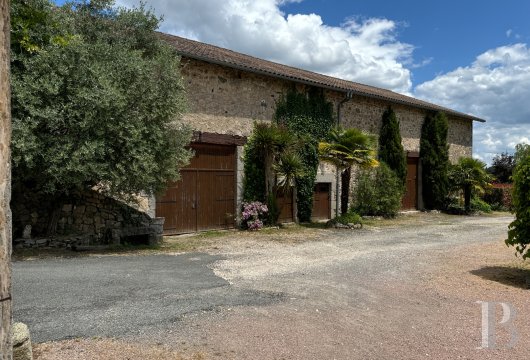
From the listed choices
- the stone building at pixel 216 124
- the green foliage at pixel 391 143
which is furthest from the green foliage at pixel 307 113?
the green foliage at pixel 391 143

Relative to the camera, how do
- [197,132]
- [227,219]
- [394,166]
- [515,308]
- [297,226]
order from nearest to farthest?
1. [515,308]
2. [197,132]
3. [227,219]
4. [297,226]
5. [394,166]

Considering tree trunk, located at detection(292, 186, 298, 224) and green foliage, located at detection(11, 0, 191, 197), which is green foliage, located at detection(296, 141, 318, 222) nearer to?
tree trunk, located at detection(292, 186, 298, 224)

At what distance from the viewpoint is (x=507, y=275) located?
7176mm

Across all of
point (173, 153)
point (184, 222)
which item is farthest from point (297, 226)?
point (173, 153)

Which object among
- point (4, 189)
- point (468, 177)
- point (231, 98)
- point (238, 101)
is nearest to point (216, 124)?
point (231, 98)

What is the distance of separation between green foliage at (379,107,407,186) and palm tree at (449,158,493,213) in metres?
3.75

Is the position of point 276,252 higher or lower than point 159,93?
lower

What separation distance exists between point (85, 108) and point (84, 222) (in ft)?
9.82

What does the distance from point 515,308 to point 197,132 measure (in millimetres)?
8467

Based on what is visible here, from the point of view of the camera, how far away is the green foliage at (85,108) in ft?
24.3

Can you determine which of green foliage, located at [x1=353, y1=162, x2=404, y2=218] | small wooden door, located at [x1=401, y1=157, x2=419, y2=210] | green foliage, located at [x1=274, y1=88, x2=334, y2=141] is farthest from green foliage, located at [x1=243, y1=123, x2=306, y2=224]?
small wooden door, located at [x1=401, y1=157, x2=419, y2=210]

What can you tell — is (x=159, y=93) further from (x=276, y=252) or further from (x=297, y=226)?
(x=297, y=226)

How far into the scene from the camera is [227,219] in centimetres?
1280

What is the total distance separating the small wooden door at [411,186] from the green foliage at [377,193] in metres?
3.09
